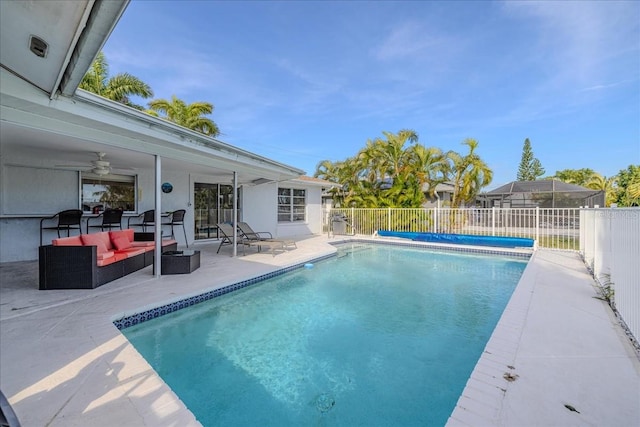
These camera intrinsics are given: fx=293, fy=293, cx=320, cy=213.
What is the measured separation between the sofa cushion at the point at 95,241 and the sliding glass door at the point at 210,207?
16.5 feet

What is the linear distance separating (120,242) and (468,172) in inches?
644

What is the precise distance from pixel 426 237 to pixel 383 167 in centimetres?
572

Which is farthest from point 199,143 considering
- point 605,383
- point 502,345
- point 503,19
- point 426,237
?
A: point 503,19

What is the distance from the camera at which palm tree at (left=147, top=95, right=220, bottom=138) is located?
1941 cm

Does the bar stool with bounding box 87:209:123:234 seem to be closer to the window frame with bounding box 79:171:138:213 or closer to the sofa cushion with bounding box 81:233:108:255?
the window frame with bounding box 79:171:138:213

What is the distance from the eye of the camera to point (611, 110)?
55.4 ft

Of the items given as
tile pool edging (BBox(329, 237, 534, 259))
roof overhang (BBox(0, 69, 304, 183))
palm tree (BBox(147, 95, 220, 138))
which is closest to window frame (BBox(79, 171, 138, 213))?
roof overhang (BBox(0, 69, 304, 183))

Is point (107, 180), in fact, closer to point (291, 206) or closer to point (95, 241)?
point (95, 241)

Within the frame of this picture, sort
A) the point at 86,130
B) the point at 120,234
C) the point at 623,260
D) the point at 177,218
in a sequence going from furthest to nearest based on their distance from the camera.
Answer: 1. the point at 177,218
2. the point at 120,234
3. the point at 86,130
4. the point at 623,260

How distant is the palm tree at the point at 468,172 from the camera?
16125mm

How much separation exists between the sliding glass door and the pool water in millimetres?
5975

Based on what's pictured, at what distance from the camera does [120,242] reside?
6.94 metres

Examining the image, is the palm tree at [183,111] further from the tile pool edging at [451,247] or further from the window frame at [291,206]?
the tile pool edging at [451,247]

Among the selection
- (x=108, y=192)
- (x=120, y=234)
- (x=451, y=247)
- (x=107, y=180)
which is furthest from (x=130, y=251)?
(x=451, y=247)
